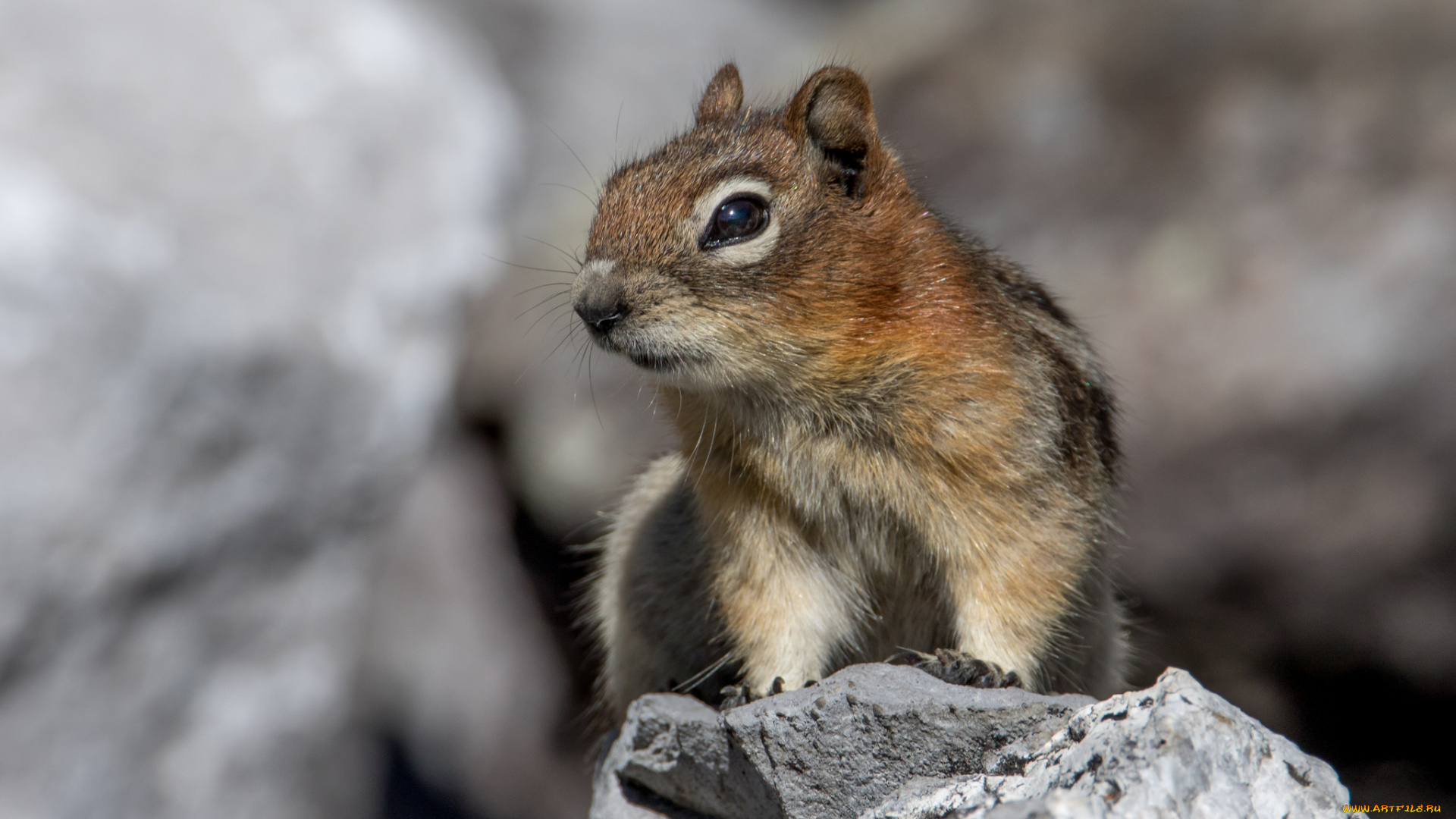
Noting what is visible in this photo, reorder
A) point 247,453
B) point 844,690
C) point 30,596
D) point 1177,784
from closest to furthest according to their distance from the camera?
point 1177,784
point 844,690
point 30,596
point 247,453

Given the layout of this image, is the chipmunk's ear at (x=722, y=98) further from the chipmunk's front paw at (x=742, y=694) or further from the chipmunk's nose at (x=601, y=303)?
the chipmunk's front paw at (x=742, y=694)

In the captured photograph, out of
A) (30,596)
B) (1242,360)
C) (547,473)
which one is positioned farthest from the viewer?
(547,473)

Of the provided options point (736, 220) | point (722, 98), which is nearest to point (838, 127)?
point (736, 220)

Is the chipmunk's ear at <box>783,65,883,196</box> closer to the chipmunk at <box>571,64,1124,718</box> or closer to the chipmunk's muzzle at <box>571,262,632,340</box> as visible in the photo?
the chipmunk at <box>571,64,1124,718</box>

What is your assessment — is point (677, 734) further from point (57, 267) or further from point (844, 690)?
point (57, 267)

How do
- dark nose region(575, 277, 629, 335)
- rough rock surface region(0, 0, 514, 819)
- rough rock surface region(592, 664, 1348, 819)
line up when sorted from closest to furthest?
rough rock surface region(592, 664, 1348, 819) < dark nose region(575, 277, 629, 335) < rough rock surface region(0, 0, 514, 819)

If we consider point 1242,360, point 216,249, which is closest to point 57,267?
point 216,249

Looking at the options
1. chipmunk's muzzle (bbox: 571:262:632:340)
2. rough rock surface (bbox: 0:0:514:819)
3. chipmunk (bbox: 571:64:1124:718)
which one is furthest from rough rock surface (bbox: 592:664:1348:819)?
rough rock surface (bbox: 0:0:514:819)
